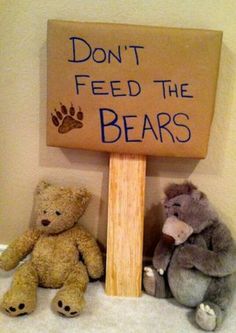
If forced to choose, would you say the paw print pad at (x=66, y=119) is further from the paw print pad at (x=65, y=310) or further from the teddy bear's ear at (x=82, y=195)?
the paw print pad at (x=65, y=310)

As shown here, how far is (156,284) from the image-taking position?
2.90ft

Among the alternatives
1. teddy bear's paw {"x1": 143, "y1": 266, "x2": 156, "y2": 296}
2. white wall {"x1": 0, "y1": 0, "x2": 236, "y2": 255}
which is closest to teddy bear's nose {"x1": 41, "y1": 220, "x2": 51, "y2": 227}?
white wall {"x1": 0, "y1": 0, "x2": 236, "y2": 255}

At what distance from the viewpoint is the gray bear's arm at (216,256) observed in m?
0.81

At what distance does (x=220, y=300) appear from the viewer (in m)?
0.82

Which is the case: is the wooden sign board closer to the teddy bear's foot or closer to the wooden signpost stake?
the wooden signpost stake

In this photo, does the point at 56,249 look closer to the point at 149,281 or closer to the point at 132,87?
the point at 149,281

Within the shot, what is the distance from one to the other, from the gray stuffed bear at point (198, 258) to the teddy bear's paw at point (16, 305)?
298 millimetres

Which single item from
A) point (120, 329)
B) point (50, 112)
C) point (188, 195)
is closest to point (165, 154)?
point (188, 195)

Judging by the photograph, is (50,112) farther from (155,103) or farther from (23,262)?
(23,262)

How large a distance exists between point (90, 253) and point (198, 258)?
0.26 m

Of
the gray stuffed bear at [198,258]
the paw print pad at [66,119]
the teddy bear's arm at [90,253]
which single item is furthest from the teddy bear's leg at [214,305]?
the paw print pad at [66,119]

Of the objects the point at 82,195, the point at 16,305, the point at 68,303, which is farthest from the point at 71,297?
the point at 82,195

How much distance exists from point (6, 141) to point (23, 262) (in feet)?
1.02

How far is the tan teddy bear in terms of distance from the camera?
881mm
